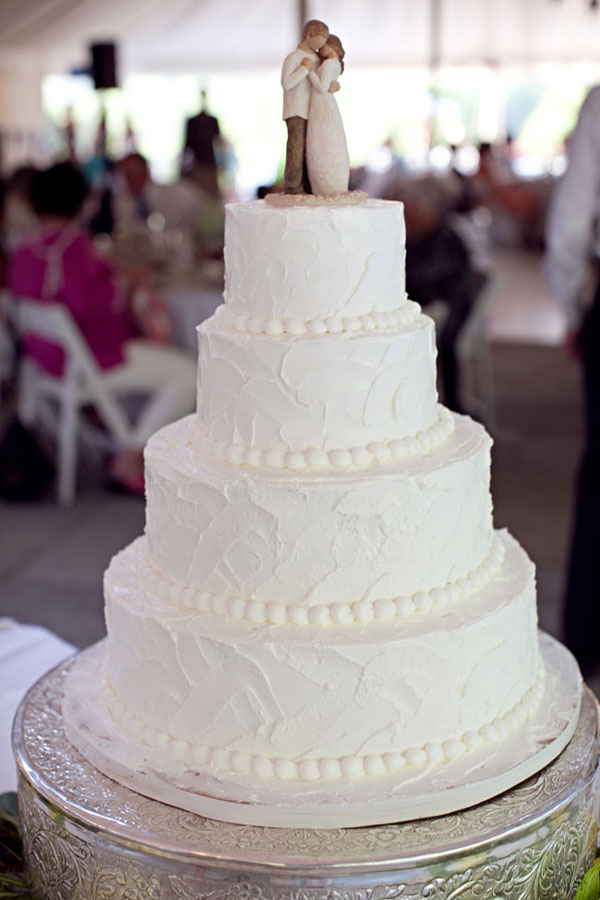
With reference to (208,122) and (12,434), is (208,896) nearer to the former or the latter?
(12,434)

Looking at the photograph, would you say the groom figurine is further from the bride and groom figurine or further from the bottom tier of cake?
the bottom tier of cake

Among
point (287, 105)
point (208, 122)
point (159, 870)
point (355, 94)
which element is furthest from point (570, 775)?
point (355, 94)

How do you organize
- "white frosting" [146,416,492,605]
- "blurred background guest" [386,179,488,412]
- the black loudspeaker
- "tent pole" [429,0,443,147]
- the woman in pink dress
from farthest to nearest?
1. "tent pole" [429,0,443,147]
2. the black loudspeaker
3. "blurred background guest" [386,179,488,412]
4. the woman in pink dress
5. "white frosting" [146,416,492,605]

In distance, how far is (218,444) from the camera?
51.1 inches

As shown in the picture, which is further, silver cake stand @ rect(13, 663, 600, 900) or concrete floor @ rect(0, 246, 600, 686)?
concrete floor @ rect(0, 246, 600, 686)

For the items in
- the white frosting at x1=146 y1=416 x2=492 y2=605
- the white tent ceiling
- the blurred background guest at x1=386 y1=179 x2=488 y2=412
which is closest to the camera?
the white frosting at x1=146 y1=416 x2=492 y2=605

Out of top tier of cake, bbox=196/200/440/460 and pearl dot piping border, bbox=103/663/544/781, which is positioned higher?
top tier of cake, bbox=196/200/440/460

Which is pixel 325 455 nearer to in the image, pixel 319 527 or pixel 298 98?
pixel 319 527

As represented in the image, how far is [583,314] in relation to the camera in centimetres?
297

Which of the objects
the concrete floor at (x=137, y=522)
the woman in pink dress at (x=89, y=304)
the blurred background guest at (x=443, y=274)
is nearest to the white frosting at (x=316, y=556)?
the concrete floor at (x=137, y=522)

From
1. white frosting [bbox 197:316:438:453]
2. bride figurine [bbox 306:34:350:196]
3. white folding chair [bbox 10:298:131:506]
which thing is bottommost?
white folding chair [bbox 10:298:131:506]

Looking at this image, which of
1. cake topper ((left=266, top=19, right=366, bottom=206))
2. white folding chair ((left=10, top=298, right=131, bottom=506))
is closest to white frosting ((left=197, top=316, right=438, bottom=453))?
cake topper ((left=266, top=19, right=366, bottom=206))

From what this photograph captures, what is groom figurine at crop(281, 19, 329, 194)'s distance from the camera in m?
1.24

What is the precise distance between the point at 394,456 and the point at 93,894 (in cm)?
63
